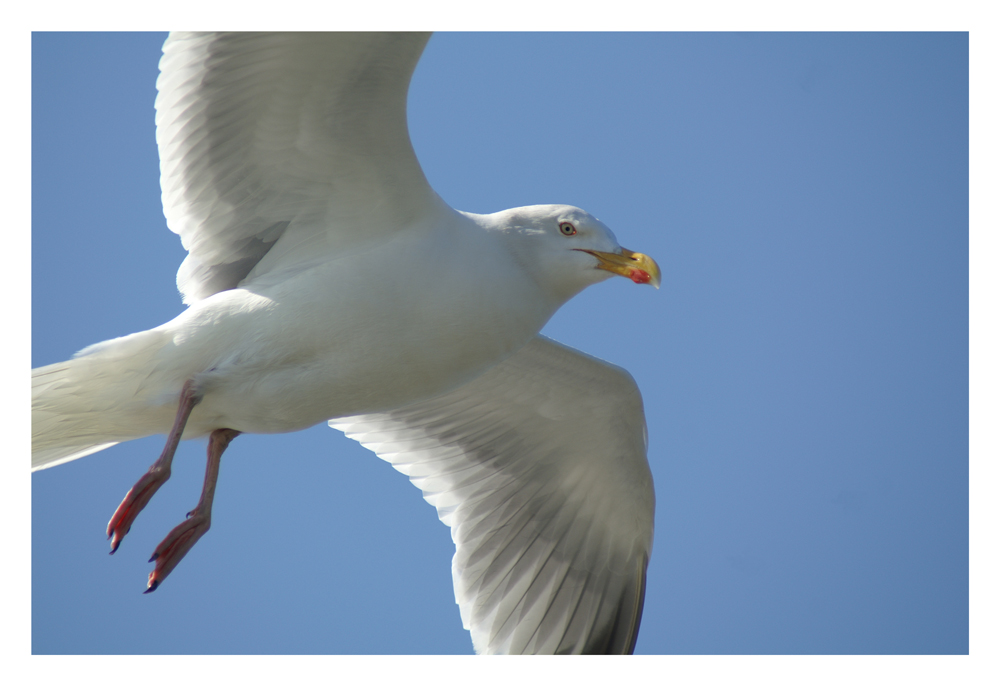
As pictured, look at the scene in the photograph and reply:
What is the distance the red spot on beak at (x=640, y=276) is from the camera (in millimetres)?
5074

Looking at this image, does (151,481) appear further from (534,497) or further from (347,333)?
(534,497)

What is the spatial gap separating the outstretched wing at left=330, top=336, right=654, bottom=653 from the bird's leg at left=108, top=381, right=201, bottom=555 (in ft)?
5.49

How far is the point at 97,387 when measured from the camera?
4.85 meters

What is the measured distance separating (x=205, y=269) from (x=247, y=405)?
0.73 m

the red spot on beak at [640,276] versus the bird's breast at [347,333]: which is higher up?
the red spot on beak at [640,276]

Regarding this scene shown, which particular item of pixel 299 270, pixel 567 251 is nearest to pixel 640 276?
pixel 567 251

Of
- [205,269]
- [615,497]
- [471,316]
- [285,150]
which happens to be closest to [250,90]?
[285,150]

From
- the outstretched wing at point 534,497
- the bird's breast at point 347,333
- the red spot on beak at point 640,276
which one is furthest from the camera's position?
the outstretched wing at point 534,497

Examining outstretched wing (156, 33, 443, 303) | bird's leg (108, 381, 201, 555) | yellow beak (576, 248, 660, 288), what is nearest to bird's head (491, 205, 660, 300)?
yellow beak (576, 248, 660, 288)

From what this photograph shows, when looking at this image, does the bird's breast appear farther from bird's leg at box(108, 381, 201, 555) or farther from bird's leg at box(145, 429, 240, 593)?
bird's leg at box(145, 429, 240, 593)

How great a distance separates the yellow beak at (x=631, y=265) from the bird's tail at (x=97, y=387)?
202cm

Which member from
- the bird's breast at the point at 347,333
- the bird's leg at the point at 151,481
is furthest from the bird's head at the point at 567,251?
the bird's leg at the point at 151,481

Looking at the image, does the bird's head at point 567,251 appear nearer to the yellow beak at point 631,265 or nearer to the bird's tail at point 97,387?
the yellow beak at point 631,265

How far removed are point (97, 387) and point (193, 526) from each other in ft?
2.55
